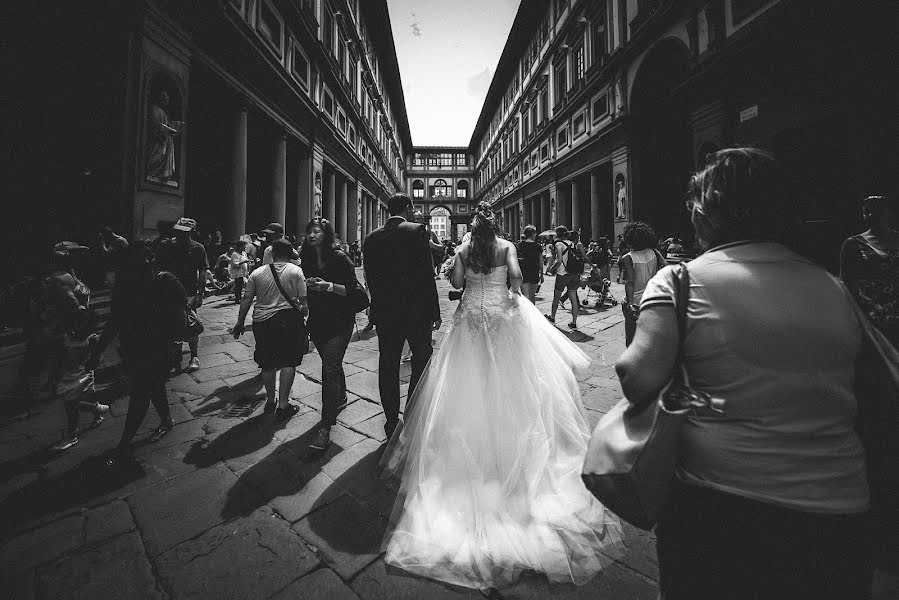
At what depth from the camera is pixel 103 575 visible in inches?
59.6

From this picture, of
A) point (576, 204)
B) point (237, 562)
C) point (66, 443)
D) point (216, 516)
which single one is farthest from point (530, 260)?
point (576, 204)

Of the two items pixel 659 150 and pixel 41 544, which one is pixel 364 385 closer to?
pixel 41 544

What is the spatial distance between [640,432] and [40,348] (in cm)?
448

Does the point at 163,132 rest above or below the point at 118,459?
above

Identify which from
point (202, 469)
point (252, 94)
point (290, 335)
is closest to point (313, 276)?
point (290, 335)

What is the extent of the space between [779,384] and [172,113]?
29.2ft

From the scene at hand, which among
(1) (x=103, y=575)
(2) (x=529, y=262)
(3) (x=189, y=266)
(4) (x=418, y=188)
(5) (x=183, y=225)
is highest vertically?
(4) (x=418, y=188)

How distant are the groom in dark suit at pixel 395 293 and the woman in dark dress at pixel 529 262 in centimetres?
327

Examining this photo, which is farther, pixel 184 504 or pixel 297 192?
pixel 297 192

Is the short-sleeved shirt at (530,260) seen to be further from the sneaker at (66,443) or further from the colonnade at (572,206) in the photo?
the colonnade at (572,206)

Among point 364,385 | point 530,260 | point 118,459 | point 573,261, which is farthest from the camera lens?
point 573,261

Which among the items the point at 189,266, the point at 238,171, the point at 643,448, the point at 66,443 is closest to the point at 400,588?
the point at 643,448

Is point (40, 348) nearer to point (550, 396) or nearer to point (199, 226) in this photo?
point (550, 396)

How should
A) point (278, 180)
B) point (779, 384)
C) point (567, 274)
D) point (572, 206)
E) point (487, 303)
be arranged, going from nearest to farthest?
point (779, 384) → point (487, 303) → point (567, 274) → point (278, 180) → point (572, 206)
